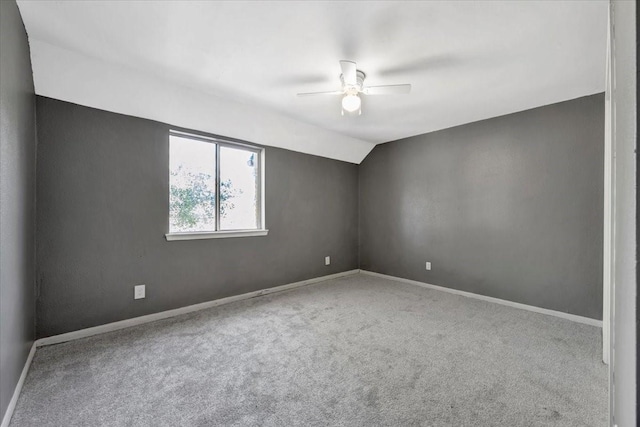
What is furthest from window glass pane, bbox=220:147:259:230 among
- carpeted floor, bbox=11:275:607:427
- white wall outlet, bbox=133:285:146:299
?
carpeted floor, bbox=11:275:607:427

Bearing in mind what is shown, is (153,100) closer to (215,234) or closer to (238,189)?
(238,189)

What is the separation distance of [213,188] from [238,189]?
1.12 ft

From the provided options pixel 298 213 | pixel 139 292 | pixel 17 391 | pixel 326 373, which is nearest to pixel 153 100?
pixel 139 292

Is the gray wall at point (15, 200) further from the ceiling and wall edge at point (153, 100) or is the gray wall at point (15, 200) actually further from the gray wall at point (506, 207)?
the gray wall at point (506, 207)

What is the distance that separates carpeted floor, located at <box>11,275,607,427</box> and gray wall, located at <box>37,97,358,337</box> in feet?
1.06

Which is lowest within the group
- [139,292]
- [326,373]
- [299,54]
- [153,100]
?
[326,373]

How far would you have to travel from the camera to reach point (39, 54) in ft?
6.72

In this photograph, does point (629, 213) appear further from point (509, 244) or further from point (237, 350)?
point (509, 244)

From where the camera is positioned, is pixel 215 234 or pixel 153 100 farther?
pixel 215 234

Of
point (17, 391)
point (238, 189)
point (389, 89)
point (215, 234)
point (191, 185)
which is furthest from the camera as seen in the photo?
point (238, 189)

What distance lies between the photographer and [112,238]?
261 cm

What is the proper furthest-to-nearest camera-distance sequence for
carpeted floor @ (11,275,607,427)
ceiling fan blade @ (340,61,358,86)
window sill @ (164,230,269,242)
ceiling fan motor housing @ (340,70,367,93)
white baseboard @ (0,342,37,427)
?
1. window sill @ (164,230,269,242)
2. ceiling fan motor housing @ (340,70,367,93)
3. ceiling fan blade @ (340,61,358,86)
4. carpeted floor @ (11,275,607,427)
5. white baseboard @ (0,342,37,427)

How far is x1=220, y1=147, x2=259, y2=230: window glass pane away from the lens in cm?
348

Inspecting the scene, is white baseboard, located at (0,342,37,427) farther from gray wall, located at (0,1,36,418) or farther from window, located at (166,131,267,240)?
window, located at (166,131,267,240)
